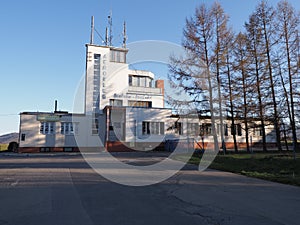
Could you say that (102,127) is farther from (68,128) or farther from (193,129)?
(193,129)

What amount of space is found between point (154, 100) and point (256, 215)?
3490 cm

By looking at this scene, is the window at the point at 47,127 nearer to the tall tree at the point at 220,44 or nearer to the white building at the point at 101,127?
the white building at the point at 101,127

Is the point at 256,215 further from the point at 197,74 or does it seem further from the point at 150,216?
the point at 197,74

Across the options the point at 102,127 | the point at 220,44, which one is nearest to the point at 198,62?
the point at 220,44

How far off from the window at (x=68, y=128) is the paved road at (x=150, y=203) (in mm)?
22728

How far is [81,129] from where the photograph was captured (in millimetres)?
30922

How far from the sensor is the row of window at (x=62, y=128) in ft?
97.0

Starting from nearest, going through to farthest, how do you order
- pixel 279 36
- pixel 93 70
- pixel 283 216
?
1. pixel 283 216
2. pixel 279 36
3. pixel 93 70

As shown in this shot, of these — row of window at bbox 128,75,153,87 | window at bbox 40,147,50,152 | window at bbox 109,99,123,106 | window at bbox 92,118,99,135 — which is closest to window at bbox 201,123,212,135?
window at bbox 92,118,99,135

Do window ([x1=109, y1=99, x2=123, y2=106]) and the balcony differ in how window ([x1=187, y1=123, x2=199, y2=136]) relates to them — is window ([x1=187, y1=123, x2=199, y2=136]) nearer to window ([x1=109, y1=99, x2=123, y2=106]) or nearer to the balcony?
window ([x1=109, y1=99, x2=123, y2=106])

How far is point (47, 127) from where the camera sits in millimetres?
29688

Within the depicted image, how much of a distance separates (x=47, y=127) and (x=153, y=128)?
12636mm

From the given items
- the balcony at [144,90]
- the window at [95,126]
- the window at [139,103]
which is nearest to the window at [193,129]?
the window at [95,126]

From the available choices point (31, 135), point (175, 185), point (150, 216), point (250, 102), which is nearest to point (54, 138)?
point (31, 135)
